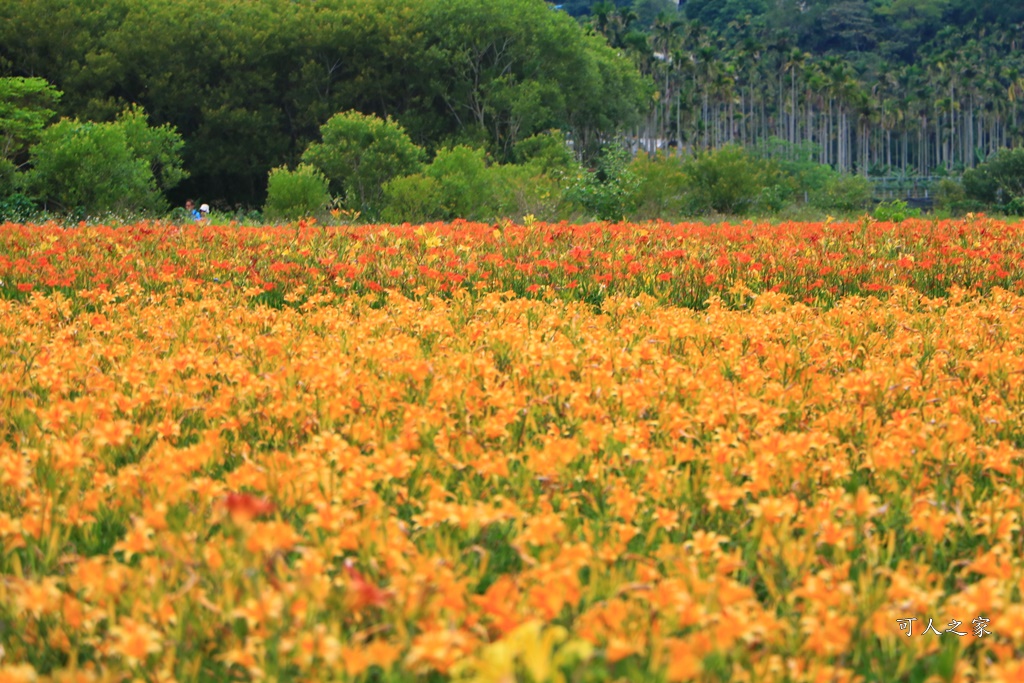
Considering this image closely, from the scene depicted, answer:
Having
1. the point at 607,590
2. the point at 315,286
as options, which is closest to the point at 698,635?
the point at 607,590

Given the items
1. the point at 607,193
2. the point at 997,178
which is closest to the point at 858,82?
the point at 997,178

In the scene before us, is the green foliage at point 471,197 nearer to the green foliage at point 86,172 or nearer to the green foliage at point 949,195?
the green foliage at point 86,172

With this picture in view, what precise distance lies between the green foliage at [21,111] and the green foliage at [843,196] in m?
26.9

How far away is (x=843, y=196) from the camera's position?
4334 centimetres

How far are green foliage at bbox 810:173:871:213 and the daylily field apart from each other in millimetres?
34766

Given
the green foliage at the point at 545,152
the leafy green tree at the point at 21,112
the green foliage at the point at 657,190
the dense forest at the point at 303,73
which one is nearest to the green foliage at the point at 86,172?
the leafy green tree at the point at 21,112

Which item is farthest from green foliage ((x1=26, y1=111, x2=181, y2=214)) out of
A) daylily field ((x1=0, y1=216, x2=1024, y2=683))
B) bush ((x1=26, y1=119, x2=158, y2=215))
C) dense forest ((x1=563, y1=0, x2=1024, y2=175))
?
dense forest ((x1=563, y1=0, x2=1024, y2=175))

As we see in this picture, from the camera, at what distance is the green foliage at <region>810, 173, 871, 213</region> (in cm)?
3922

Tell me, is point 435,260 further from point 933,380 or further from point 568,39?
point 568,39

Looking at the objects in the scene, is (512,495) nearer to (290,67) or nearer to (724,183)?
(724,183)

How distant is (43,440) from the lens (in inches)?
131

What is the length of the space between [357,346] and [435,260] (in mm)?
3652

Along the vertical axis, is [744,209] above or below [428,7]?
below

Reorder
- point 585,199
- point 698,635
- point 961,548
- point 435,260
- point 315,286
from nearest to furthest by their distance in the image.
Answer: point 698,635, point 961,548, point 315,286, point 435,260, point 585,199
